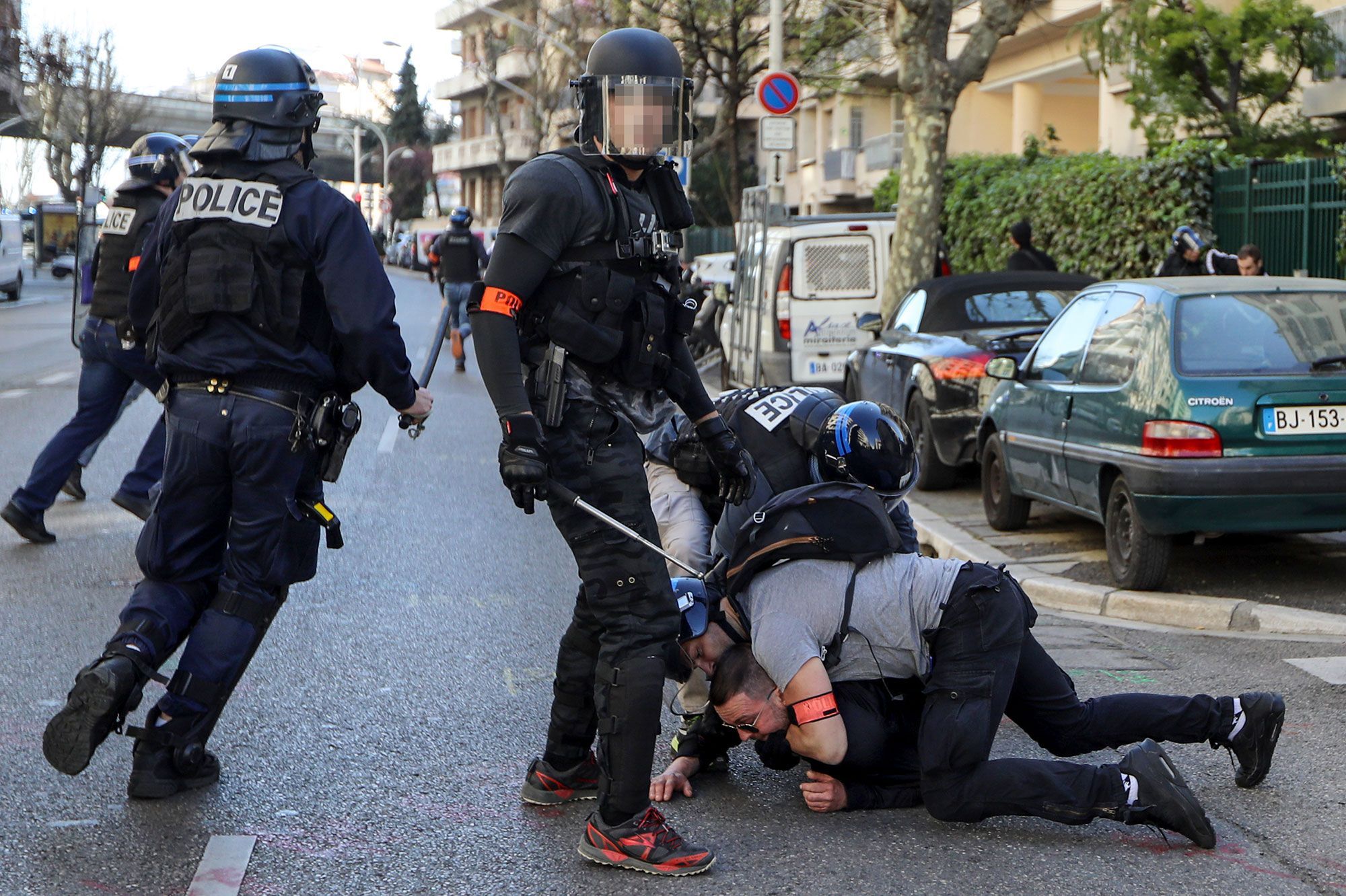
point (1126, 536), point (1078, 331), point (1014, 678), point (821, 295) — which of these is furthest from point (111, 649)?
point (821, 295)

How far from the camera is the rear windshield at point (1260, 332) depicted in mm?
6941

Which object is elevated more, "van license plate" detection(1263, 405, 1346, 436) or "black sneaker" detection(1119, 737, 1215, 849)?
"van license plate" detection(1263, 405, 1346, 436)

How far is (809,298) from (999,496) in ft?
21.0

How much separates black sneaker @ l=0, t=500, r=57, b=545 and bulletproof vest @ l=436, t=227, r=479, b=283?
11505 millimetres

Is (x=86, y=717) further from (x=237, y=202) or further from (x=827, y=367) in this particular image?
(x=827, y=367)

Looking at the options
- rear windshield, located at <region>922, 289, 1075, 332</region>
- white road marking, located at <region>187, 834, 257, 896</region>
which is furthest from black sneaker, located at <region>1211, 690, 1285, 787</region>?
rear windshield, located at <region>922, 289, 1075, 332</region>

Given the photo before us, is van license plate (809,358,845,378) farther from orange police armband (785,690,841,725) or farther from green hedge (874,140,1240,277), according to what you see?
orange police armband (785,690,841,725)

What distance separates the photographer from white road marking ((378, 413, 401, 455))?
12.7 m

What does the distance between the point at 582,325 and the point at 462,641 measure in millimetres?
2752

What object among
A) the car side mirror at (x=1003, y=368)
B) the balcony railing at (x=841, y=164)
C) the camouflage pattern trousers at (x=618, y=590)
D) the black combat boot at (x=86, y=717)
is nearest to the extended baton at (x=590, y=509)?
the camouflage pattern trousers at (x=618, y=590)

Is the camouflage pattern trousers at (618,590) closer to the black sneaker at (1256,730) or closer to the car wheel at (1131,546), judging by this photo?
the black sneaker at (1256,730)

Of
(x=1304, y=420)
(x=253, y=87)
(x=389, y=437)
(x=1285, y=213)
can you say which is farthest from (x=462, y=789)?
(x=1285, y=213)

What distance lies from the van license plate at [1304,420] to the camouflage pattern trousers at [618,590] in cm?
388

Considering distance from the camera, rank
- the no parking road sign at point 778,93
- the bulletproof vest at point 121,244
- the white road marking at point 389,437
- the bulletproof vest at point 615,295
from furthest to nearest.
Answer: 1. the no parking road sign at point 778,93
2. the white road marking at point 389,437
3. the bulletproof vest at point 121,244
4. the bulletproof vest at point 615,295
